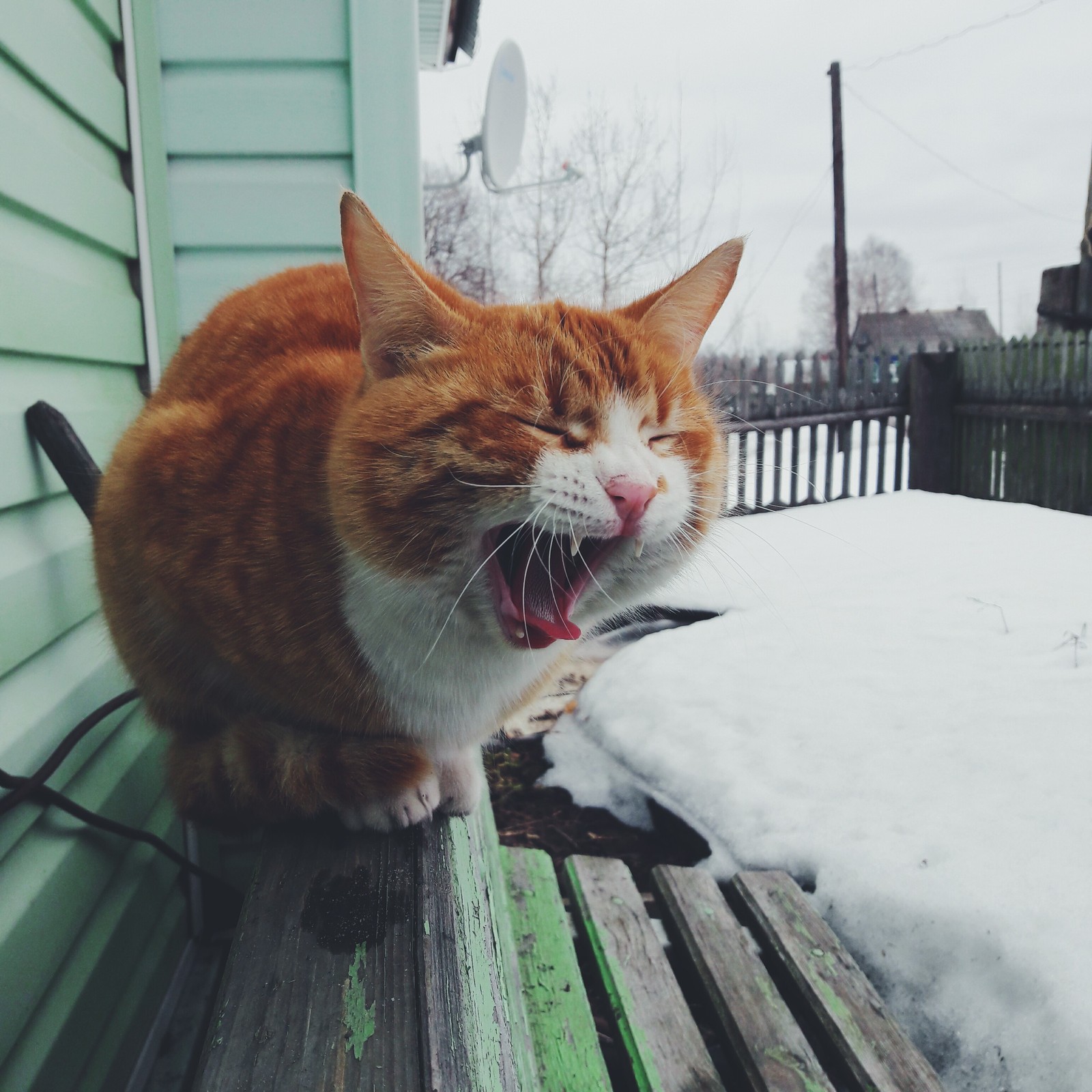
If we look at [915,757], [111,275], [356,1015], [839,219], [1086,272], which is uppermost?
[839,219]

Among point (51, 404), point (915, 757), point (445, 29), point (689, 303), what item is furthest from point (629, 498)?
point (445, 29)

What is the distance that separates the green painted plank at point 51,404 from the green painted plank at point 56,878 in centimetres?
44

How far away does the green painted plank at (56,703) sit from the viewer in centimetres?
97

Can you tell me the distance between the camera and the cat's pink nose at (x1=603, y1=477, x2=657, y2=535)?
2.37 ft

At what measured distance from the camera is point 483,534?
2.47 ft

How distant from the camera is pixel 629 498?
28.5 inches

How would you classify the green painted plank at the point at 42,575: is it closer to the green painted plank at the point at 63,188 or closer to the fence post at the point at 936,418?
the green painted plank at the point at 63,188

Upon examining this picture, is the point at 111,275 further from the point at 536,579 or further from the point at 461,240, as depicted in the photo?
the point at 461,240

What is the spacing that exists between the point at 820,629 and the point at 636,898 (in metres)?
1.44

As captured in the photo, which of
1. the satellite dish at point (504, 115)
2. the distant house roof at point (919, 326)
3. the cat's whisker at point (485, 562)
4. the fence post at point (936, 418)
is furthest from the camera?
the distant house roof at point (919, 326)

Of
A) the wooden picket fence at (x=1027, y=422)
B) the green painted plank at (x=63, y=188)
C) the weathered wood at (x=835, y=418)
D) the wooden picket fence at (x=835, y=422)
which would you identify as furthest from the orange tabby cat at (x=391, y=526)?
the weathered wood at (x=835, y=418)

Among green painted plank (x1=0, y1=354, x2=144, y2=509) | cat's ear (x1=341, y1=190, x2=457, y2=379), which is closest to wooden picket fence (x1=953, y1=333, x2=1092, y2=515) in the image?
cat's ear (x1=341, y1=190, x2=457, y2=379)

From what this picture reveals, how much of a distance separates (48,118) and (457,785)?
107 cm

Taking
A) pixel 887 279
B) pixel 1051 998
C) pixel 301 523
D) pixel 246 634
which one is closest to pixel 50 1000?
pixel 246 634
